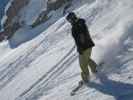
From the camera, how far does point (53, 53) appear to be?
54.9 feet

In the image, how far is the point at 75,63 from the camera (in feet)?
43.0

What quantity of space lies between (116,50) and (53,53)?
555 centimetres

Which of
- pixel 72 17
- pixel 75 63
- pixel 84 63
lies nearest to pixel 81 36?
pixel 72 17

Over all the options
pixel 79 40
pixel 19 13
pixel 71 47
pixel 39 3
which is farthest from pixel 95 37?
pixel 19 13

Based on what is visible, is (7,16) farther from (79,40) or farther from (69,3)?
(79,40)

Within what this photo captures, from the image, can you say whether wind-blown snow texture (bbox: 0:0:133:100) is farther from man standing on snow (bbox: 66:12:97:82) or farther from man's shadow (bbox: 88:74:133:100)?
man standing on snow (bbox: 66:12:97:82)

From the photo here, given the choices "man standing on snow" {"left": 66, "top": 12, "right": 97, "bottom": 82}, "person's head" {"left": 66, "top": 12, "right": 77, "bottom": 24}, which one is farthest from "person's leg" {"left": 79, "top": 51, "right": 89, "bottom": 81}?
"person's head" {"left": 66, "top": 12, "right": 77, "bottom": 24}

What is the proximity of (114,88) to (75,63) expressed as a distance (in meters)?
3.88

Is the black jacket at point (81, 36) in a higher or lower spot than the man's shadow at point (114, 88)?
higher

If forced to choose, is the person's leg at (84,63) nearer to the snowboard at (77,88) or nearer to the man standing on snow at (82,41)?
the man standing on snow at (82,41)

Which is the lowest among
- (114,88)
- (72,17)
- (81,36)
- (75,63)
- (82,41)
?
(114,88)

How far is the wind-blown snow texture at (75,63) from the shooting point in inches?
388

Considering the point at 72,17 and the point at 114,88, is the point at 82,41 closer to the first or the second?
the point at 72,17

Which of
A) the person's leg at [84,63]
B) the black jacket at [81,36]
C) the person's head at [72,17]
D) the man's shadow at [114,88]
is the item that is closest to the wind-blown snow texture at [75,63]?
the man's shadow at [114,88]
